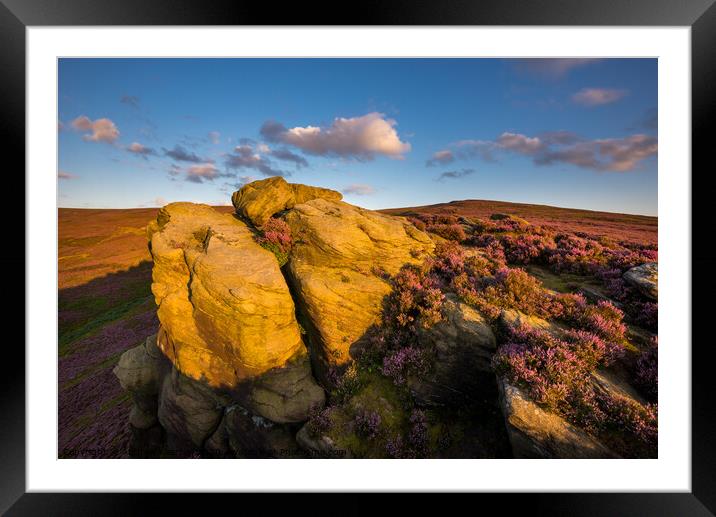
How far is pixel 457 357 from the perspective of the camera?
5.68m

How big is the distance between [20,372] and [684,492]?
45.6 feet

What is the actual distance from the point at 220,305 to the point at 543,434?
7.79 metres

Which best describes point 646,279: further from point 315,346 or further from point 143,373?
point 143,373

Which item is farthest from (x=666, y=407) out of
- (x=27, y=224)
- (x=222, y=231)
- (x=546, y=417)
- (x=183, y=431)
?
(x=27, y=224)

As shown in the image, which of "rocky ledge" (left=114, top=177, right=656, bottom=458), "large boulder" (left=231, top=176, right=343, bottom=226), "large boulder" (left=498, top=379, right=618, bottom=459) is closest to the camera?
"large boulder" (left=498, top=379, right=618, bottom=459)

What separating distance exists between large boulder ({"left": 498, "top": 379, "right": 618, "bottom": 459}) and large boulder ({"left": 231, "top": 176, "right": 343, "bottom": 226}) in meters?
9.41

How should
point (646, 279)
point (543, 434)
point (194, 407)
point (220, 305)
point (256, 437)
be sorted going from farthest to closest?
point (194, 407), point (256, 437), point (220, 305), point (646, 279), point (543, 434)

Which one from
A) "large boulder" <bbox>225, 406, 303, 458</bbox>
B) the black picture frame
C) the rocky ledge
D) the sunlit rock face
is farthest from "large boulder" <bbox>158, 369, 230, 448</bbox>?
the black picture frame

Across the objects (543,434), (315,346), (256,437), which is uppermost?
(315,346)

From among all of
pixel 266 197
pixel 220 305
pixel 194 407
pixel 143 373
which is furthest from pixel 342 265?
pixel 143 373

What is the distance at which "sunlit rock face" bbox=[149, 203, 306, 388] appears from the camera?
6.61 m

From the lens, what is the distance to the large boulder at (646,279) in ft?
18.9

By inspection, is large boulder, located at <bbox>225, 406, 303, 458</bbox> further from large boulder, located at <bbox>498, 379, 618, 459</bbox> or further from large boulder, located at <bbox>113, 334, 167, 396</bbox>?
large boulder, located at <bbox>498, 379, 618, 459</bbox>

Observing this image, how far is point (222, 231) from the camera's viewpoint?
8.23 meters
